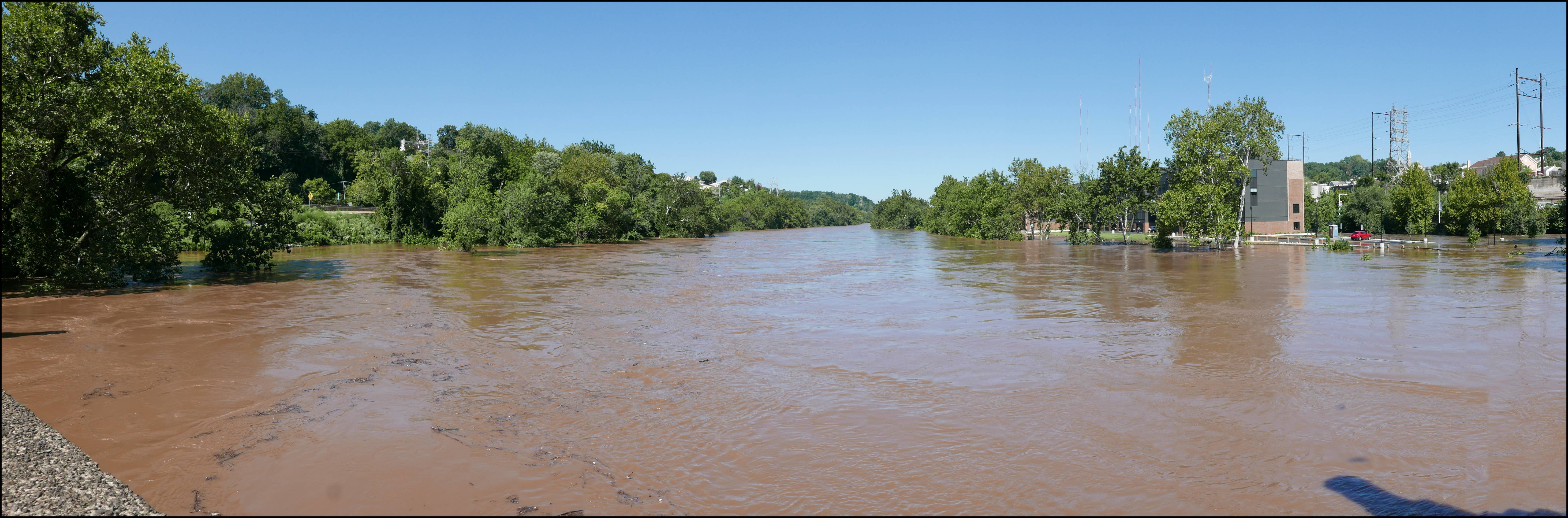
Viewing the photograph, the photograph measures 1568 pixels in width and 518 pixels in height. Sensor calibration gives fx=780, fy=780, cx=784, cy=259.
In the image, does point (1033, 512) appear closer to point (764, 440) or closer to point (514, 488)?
point (764, 440)

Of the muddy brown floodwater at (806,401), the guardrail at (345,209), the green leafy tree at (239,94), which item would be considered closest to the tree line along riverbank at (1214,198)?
the muddy brown floodwater at (806,401)

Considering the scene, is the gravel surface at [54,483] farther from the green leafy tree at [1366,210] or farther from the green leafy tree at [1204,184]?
the green leafy tree at [1366,210]

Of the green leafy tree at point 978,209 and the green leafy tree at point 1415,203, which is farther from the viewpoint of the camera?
the green leafy tree at point 978,209

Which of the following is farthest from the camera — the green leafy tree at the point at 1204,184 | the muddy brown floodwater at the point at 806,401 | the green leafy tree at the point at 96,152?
the green leafy tree at the point at 1204,184

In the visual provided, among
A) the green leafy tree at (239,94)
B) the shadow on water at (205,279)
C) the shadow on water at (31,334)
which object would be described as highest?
the green leafy tree at (239,94)

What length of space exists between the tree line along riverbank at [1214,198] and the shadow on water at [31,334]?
4064 centimetres

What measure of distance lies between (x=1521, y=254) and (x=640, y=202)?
189 ft

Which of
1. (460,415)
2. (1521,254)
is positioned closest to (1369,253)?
(1521,254)

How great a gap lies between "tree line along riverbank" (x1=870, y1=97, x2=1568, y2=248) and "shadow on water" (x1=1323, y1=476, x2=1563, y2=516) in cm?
2926

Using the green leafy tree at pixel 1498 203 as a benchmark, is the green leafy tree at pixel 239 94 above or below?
above

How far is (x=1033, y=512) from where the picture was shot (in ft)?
18.7

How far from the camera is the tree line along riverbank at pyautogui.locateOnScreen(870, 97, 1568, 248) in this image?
42938 millimetres

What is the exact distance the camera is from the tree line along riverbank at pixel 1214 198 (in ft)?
141

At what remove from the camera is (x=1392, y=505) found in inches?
224
